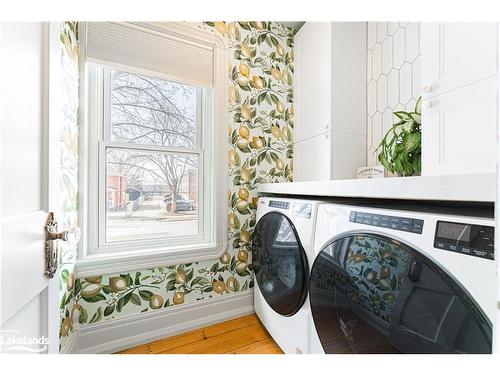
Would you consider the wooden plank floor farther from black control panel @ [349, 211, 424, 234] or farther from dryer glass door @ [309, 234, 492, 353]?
black control panel @ [349, 211, 424, 234]

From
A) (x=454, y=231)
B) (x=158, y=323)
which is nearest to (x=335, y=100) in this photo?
(x=454, y=231)

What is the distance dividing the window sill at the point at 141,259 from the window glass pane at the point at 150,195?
5.4 inches

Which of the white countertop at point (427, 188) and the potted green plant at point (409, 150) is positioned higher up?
the potted green plant at point (409, 150)

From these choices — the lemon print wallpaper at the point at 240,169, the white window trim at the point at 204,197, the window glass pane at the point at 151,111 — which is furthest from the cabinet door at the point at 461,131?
the window glass pane at the point at 151,111

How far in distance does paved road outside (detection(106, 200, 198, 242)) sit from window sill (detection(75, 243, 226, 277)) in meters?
0.13

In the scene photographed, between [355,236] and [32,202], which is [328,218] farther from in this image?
[32,202]

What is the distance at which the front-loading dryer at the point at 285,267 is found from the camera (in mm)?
946

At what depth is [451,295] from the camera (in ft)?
1.51

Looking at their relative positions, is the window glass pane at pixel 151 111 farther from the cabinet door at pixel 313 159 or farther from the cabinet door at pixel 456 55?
the cabinet door at pixel 456 55

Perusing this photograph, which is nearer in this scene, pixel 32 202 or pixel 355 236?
pixel 32 202

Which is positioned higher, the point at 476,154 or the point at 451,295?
the point at 476,154

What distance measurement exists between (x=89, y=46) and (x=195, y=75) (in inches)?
22.3

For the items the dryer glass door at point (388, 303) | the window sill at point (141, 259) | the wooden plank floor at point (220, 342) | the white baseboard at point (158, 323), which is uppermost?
the dryer glass door at point (388, 303)
